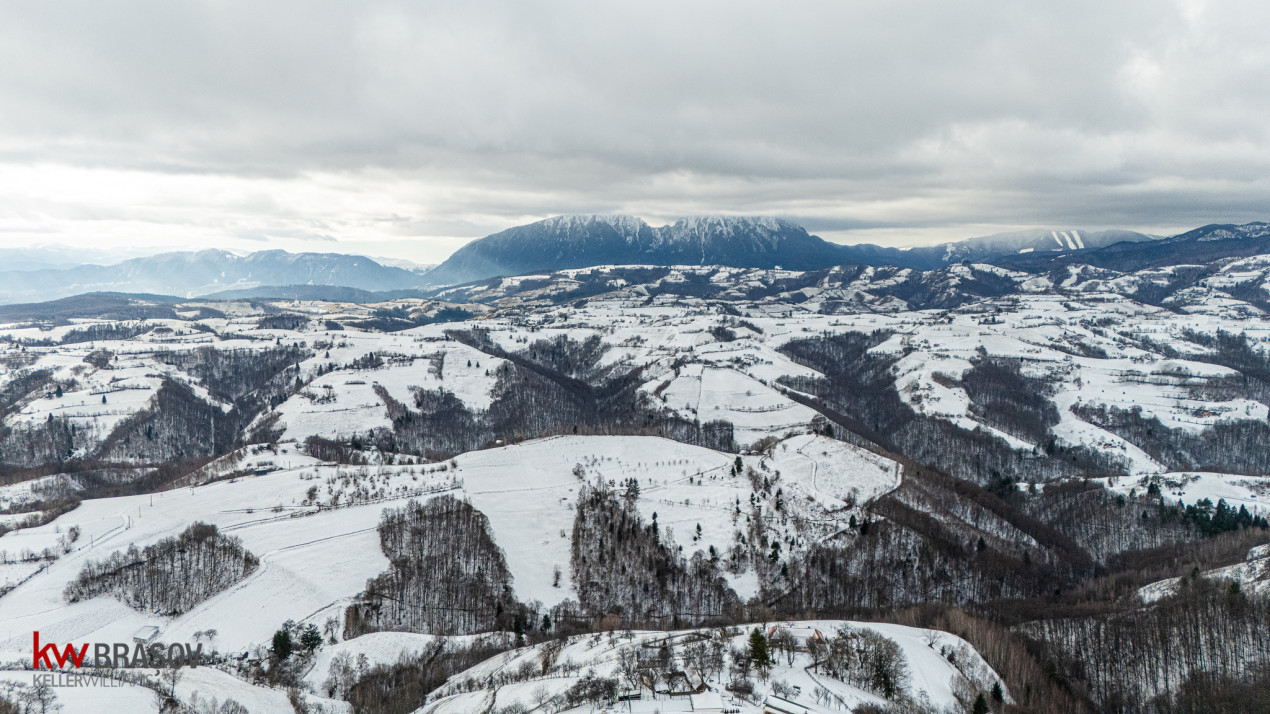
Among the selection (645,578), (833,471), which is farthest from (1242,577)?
(645,578)

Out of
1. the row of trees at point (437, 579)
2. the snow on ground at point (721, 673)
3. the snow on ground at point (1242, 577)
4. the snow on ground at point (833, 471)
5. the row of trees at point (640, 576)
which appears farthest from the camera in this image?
the snow on ground at point (833, 471)

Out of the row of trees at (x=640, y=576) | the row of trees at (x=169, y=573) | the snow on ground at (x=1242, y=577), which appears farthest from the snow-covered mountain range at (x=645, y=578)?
the snow on ground at (x=1242, y=577)

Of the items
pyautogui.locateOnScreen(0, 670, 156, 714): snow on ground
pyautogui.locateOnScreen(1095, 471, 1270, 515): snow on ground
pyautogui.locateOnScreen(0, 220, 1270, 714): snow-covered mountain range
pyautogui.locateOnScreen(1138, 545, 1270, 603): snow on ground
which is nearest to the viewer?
pyautogui.locateOnScreen(0, 670, 156, 714): snow on ground

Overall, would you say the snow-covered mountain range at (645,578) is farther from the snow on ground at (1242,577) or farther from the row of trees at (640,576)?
the snow on ground at (1242,577)

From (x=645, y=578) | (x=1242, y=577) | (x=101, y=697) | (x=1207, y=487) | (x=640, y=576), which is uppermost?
(x=101, y=697)

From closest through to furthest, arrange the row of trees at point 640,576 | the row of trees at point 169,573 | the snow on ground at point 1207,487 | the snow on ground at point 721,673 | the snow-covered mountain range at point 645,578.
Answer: the snow on ground at point 721,673 → the snow-covered mountain range at point 645,578 → the row of trees at point 169,573 → the row of trees at point 640,576 → the snow on ground at point 1207,487

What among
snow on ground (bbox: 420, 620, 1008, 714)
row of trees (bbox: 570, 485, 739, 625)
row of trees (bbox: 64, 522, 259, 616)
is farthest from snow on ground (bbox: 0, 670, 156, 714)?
row of trees (bbox: 570, 485, 739, 625)

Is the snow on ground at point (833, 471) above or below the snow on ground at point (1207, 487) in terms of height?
above

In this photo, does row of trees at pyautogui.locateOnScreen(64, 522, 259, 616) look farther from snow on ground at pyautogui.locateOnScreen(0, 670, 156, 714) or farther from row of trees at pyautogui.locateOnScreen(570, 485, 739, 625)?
row of trees at pyautogui.locateOnScreen(570, 485, 739, 625)

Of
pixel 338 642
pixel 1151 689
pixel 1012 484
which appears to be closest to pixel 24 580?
pixel 338 642

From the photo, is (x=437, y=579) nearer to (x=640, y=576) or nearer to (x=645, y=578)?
(x=640, y=576)

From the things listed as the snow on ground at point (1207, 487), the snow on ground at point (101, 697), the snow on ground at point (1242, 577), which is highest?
the snow on ground at point (101, 697)
